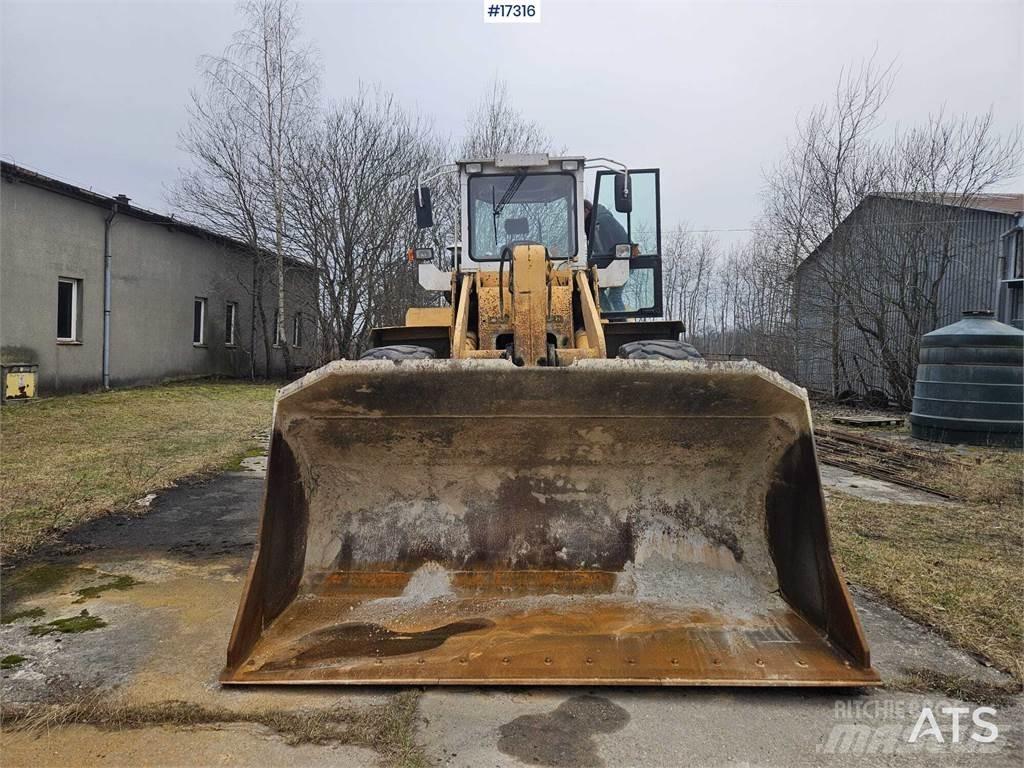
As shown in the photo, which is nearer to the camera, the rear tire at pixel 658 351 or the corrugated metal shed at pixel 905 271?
the rear tire at pixel 658 351

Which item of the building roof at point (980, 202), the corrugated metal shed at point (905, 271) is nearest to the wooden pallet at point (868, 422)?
the corrugated metal shed at point (905, 271)

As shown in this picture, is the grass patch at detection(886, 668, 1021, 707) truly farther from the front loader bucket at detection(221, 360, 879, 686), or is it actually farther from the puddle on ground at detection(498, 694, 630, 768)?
the puddle on ground at detection(498, 694, 630, 768)

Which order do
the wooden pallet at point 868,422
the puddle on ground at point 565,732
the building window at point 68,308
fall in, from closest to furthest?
the puddle on ground at point 565,732 → the wooden pallet at point 868,422 → the building window at point 68,308

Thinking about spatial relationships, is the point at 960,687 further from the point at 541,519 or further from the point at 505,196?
the point at 505,196

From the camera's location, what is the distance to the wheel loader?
2.88 m

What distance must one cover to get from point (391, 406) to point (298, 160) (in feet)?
55.7

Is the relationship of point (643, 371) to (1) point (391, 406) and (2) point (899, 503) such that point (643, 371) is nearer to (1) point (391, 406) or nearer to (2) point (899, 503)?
(1) point (391, 406)

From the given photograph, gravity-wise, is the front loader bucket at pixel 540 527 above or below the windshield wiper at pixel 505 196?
below

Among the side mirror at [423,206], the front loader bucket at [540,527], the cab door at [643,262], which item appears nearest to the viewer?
the front loader bucket at [540,527]

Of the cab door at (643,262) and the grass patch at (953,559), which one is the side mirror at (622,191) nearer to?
the cab door at (643,262)

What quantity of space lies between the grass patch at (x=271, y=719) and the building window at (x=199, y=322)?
17.2 meters

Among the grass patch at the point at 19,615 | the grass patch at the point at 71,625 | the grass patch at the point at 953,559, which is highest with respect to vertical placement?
the grass patch at the point at 953,559

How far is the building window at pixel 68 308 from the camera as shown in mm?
13484

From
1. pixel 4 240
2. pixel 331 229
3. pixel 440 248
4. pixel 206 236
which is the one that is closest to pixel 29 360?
pixel 4 240
